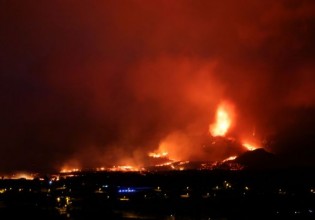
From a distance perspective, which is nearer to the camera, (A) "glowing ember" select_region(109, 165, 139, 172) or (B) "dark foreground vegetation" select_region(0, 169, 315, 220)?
(B) "dark foreground vegetation" select_region(0, 169, 315, 220)

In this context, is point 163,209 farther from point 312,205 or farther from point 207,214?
point 312,205

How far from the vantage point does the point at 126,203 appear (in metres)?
67.8

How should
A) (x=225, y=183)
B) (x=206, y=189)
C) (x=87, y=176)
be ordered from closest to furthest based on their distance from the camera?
(x=206, y=189) < (x=225, y=183) < (x=87, y=176)

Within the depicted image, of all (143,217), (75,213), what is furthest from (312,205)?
(75,213)

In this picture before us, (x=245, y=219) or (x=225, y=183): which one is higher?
(x=225, y=183)

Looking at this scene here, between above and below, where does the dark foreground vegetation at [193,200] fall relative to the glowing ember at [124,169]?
below

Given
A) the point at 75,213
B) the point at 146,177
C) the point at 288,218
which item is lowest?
the point at 288,218

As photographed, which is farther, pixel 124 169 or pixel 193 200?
pixel 124 169

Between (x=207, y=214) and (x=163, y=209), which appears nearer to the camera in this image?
(x=207, y=214)

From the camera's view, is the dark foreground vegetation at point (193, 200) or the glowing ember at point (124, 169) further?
the glowing ember at point (124, 169)

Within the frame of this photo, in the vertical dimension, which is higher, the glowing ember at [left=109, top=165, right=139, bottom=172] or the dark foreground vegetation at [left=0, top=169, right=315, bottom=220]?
the glowing ember at [left=109, top=165, right=139, bottom=172]

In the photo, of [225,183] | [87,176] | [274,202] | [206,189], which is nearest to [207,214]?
[274,202]

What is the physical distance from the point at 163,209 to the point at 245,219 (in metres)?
13.2

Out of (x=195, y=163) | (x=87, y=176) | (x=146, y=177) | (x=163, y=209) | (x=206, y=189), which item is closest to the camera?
(x=163, y=209)
